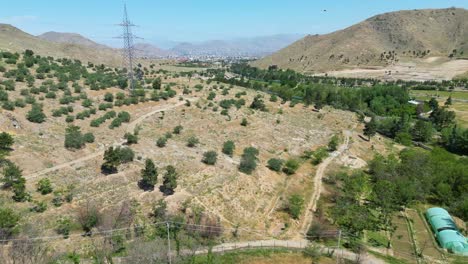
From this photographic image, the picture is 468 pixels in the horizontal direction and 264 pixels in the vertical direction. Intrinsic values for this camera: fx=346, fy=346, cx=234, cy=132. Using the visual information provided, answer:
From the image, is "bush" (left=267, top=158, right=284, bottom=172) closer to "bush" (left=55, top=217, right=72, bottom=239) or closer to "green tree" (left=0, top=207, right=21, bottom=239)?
"bush" (left=55, top=217, right=72, bottom=239)

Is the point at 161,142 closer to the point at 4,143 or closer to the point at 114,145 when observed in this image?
the point at 114,145

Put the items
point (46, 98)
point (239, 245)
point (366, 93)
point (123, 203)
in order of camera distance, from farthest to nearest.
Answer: point (366, 93)
point (46, 98)
point (123, 203)
point (239, 245)

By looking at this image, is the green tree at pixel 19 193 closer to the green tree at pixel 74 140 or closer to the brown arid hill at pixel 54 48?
the green tree at pixel 74 140

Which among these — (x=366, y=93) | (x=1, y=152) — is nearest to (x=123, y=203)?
(x=1, y=152)

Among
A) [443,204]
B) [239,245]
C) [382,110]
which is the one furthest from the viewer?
[382,110]

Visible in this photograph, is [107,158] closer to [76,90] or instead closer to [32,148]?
[32,148]

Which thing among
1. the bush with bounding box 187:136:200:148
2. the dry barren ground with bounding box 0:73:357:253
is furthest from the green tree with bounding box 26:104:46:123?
the bush with bounding box 187:136:200:148

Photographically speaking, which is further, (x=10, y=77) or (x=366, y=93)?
(x=366, y=93)
